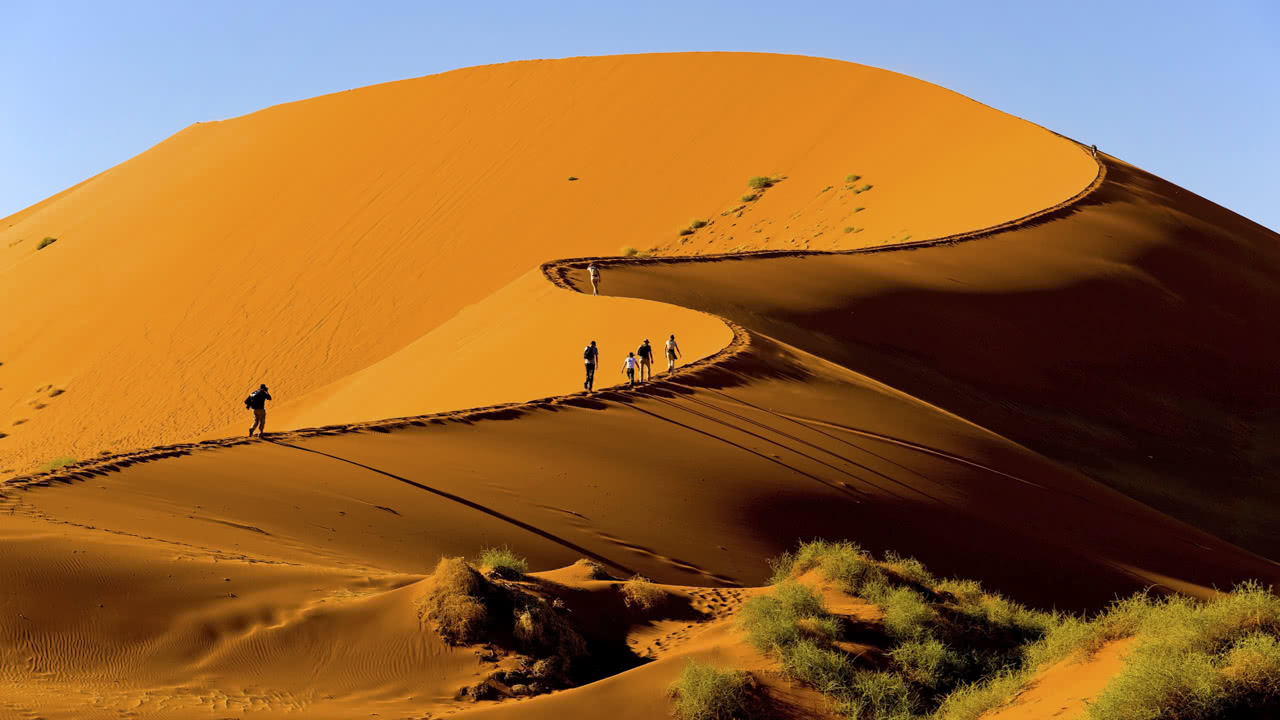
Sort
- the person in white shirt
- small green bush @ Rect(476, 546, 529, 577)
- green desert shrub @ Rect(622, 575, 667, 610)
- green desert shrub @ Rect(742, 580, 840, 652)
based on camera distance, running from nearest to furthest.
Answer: green desert shrub @ Rect(742, 580, 840, 652) < green desert shrub @ Rect(622, 575, 667, 610) < small green bush @ Rect(476, 546, 529, 577) < the person in white shirt

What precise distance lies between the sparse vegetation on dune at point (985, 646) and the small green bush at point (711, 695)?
0.65 metres

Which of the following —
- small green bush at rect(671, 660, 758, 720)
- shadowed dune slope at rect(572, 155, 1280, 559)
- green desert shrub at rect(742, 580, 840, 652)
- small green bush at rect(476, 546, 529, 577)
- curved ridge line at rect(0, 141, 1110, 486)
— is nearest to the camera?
small green bush at rect(671, 660, 758, 720)

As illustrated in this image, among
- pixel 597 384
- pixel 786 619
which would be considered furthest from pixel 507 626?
pixel 597 384

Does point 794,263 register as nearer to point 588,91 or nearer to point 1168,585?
point 1168,585

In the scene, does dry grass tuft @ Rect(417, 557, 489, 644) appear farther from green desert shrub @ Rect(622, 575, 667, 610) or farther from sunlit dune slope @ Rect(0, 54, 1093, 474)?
sunlit dune slope @ Rect(0, 54, 1093, 474)

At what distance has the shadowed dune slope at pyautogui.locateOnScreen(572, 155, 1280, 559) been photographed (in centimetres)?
2730

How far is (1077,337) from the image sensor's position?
3275 cm

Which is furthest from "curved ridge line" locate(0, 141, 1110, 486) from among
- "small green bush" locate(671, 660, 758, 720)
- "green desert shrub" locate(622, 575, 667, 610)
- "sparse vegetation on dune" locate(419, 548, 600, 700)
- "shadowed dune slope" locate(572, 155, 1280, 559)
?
"small green bush" locate(671, 660, 758, 720)

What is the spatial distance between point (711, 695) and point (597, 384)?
50.7 ft

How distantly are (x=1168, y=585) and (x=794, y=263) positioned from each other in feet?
58.3

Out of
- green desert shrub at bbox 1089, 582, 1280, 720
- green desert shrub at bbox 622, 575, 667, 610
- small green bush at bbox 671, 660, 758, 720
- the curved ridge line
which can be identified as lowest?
small green bush at bbox 671, 660, 758, 720

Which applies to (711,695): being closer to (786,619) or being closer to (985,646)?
(786,619)

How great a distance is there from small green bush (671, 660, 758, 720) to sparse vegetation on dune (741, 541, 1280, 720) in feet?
2.14

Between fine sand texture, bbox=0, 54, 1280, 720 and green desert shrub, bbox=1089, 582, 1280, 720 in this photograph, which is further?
fine sand texture, bbox=0, 54, 1280, 720
